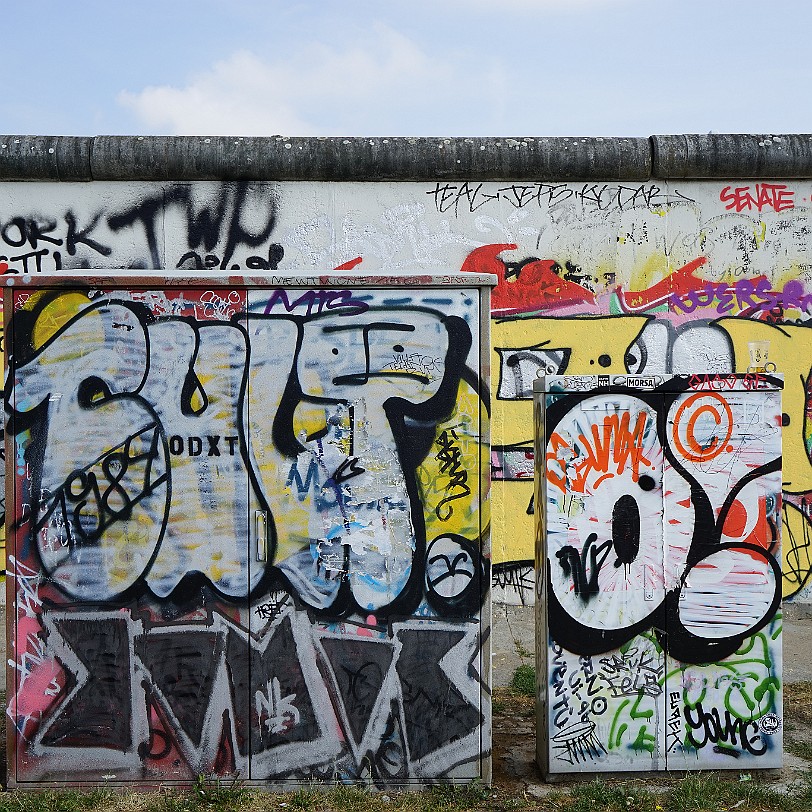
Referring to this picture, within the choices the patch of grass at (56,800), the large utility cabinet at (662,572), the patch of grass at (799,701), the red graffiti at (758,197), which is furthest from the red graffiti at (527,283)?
the patch of grass at (56,800)

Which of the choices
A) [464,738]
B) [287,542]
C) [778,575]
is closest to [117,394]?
[287,542]

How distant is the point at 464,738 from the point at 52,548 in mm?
2085

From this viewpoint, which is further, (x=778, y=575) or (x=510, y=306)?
(x=510, y=306)

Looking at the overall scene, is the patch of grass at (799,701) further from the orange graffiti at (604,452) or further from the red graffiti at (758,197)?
the red graffiti at (758,197)

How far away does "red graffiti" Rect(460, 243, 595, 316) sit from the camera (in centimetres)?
693

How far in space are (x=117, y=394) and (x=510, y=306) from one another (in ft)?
12.9

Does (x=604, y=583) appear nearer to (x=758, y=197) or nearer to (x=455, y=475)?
(x=455, y=475)

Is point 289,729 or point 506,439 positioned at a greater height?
point 506,439

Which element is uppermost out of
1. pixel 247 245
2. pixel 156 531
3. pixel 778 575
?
pixel 247 245

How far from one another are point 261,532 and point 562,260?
411cm

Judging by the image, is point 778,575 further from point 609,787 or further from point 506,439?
point 506,439

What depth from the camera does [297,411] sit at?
3.81 meters

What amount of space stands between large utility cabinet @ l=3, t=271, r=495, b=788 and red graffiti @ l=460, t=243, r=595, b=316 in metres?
3.22

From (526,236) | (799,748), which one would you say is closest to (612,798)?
(799,748)
